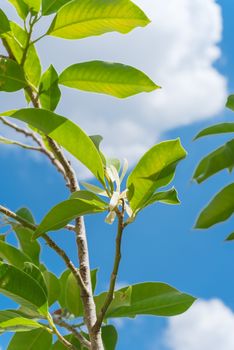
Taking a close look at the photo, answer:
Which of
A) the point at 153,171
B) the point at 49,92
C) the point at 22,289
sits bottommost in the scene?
the point at 22,289

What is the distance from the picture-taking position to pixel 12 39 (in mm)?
1291

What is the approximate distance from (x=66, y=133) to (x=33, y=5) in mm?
389

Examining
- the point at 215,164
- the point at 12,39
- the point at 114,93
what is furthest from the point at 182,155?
the point at 12,39

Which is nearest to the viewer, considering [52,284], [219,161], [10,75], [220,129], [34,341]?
[219,161]

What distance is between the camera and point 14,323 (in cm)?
118

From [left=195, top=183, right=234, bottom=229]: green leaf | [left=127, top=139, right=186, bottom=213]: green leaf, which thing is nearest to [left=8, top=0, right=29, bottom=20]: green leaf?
[left=127, top=139, right=186, bottom=213]: green leaf

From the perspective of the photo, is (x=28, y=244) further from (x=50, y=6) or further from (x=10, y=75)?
(x=50, y=6)

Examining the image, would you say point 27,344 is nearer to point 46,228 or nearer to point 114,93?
point 46,228

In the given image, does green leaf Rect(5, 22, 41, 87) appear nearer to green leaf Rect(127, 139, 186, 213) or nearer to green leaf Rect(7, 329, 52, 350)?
green leaf Rect(127, 139, 186, 213)

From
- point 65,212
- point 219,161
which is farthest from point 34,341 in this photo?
point 219,161

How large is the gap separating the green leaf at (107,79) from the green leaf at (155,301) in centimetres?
45

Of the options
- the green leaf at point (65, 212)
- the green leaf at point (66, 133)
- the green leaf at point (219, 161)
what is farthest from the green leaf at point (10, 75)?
the green leaf at point (219, 161)

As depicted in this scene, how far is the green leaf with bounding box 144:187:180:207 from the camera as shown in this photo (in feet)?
3.59

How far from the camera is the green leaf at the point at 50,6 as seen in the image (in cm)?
131
